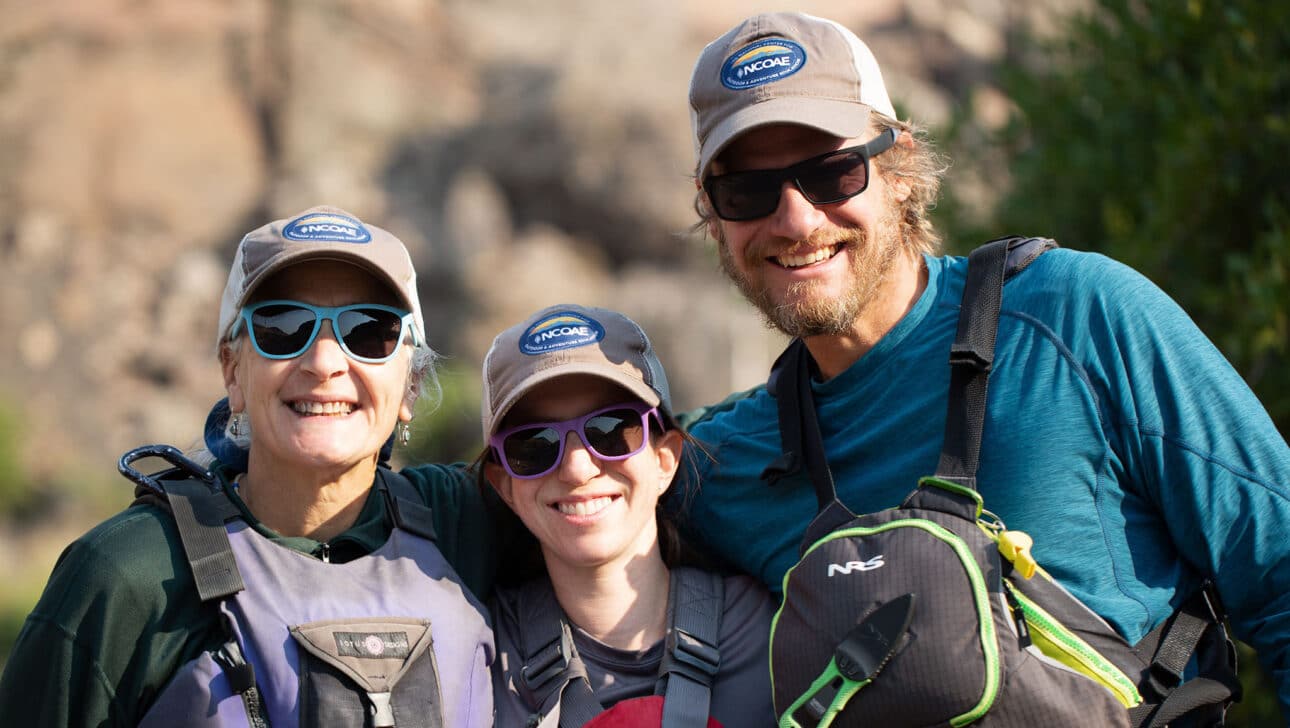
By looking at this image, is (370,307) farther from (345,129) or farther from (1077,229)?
(345,129)

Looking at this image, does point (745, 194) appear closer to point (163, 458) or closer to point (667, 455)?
point (667, 455)

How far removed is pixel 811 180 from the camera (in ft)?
10.8

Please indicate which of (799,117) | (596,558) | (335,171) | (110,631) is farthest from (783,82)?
(335,171)

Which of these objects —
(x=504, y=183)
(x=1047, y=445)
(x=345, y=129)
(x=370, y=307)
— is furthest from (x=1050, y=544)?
(x=345, y=129)

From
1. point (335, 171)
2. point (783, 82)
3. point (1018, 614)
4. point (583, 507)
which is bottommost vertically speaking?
point (1018, 614)

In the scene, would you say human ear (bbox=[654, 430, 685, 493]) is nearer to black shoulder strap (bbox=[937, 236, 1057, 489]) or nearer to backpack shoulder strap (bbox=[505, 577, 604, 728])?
backpack shoulder strap (bbox=[505, 577, 604, 728])

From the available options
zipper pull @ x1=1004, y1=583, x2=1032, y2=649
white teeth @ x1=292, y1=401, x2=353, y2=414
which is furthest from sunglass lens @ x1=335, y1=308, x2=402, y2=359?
zipper pull @ x1=1004, y1=583, x2=1032, y2=649

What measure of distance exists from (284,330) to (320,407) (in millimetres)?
221

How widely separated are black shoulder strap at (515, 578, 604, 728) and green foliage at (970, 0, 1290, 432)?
9.59ft

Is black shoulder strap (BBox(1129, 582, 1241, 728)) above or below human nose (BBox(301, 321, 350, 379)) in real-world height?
below

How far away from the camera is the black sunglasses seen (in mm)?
3299

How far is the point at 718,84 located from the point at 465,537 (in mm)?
1470

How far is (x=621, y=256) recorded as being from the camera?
2147 centimetres

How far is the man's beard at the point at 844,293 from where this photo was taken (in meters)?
3.28
